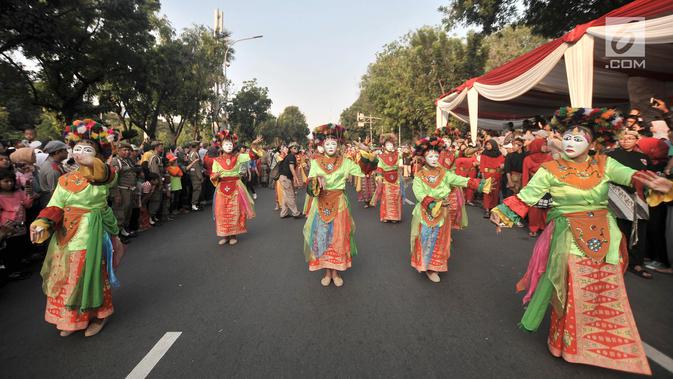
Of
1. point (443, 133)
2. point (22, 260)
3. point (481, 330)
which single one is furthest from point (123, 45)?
point (481, 330)

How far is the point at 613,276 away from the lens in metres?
2.50

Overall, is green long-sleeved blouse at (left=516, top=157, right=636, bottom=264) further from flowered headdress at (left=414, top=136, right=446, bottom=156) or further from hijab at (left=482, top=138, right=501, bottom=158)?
hijab at (left=482, top=138, right=501, bottom=158)

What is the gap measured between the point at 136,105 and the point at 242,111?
20204mm

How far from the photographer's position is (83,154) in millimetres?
3133

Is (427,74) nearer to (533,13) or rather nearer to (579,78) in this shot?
(533,13)

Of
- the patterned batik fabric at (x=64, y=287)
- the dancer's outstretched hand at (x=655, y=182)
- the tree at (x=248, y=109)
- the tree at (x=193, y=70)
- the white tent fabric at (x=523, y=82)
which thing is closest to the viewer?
the dancer's outstretched hand at (x=655, y=182)

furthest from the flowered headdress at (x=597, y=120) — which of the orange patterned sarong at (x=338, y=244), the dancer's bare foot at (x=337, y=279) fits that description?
the dancer's bare foot at (x=337, y=279)

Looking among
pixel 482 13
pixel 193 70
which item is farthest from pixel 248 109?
pixel 482 13

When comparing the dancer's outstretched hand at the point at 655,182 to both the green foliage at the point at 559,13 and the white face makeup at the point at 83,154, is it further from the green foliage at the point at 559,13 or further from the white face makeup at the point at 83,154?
the green foliage at the point at 559,13

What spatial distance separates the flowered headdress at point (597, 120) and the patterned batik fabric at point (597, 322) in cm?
107

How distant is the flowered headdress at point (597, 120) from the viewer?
2.71 meters

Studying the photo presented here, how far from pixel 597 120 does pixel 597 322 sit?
1.60 meters

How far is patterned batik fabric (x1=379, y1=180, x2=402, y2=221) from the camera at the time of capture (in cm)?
776

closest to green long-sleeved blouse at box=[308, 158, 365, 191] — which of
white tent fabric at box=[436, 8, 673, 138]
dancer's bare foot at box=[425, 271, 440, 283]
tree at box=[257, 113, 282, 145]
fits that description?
dancer's bare foot at box=[425, 271, 440, 283]
